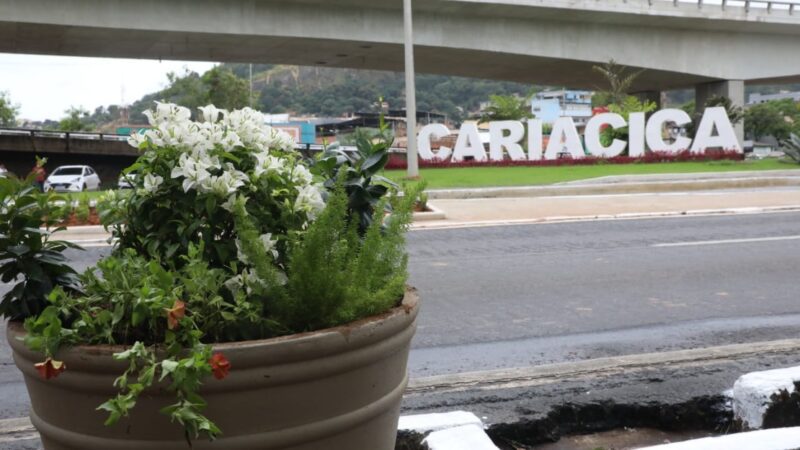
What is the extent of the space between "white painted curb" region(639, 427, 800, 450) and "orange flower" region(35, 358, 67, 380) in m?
1.86

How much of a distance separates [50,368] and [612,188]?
16625 millimetres

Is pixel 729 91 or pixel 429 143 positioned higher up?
pixel 729 91

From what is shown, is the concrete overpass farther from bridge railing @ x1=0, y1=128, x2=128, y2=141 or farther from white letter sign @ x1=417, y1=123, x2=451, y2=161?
bridge railing @ x1=0, y1=128, x2=128, y2=141

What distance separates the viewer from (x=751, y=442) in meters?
2.56

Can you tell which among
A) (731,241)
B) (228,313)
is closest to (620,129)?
(731,241)

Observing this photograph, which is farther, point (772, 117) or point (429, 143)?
point (772, 117)

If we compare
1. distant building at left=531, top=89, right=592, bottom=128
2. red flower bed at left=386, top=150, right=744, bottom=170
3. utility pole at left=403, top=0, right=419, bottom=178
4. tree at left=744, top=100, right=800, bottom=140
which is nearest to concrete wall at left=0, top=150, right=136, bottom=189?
red flower bed at left=386, top=150, right=744, bottom=170

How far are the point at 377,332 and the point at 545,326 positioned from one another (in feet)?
12.7

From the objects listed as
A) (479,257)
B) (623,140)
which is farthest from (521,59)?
(479,257)

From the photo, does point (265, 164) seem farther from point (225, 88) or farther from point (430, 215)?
point (225, 88)

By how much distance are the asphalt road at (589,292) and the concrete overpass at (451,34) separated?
17480mm

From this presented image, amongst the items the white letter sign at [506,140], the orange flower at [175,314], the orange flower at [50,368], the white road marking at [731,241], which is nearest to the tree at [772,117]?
the white letter sign at [506,140]

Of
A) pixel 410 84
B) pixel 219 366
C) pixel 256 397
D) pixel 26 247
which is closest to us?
pixel 219 366

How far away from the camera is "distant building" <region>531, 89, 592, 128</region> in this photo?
113m
